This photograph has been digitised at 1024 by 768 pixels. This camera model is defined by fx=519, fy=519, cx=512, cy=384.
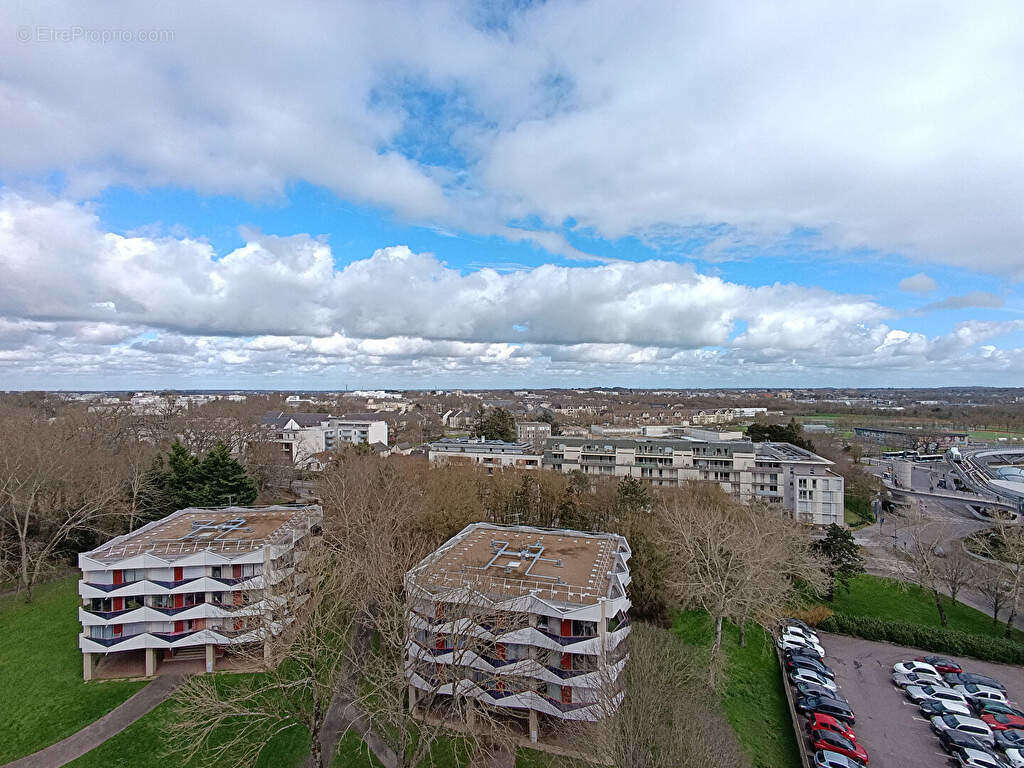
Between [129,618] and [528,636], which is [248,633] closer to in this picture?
[129,618]

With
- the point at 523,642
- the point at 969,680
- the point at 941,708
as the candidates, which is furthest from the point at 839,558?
the point at 523,642

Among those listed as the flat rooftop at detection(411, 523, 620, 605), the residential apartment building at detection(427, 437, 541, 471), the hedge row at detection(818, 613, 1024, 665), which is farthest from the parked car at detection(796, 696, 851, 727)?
the residential apartment building at detection(427, 437, 541, 471)

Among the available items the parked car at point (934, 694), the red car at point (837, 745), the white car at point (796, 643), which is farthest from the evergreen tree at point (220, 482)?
the parked car at point (934, 694)

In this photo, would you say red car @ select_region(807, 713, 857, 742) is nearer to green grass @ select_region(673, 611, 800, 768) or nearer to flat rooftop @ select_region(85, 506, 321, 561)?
green grass @ select_region(673, 611, 800, 768)

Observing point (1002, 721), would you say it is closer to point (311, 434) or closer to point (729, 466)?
point (729, 466)

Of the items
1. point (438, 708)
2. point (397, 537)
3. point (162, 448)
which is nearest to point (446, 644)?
point (438, 708)

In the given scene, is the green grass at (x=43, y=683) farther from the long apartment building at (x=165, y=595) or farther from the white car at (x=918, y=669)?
the white car at (x=918, y=669)

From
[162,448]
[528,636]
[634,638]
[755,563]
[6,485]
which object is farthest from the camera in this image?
[162,448]
